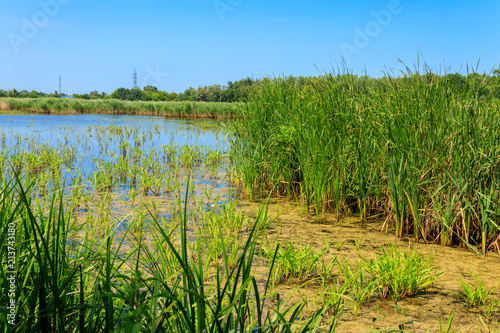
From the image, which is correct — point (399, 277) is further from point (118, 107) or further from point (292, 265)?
point (118, 107)

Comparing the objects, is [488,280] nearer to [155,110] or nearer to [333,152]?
[333,152]

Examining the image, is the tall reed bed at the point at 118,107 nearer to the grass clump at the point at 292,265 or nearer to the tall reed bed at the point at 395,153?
the tall reed bed at the point at 395,153

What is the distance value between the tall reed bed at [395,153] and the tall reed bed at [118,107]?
22.7 m

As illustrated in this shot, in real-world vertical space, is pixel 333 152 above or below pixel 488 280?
above

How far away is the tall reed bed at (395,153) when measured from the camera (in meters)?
3.79

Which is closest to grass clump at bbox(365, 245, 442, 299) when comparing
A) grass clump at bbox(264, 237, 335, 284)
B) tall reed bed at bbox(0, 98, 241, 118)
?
grass clump at bbox(264, 237, 335, 284)

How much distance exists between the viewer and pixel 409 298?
2.82 metres

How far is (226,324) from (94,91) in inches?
3215

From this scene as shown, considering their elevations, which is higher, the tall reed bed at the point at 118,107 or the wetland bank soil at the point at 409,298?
the tall reed bed at the point at 118,107

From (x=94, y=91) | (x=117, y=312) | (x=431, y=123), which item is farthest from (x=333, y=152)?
A: (x=94, y=91)

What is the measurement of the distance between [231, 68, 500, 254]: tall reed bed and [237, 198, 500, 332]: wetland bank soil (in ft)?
0.66

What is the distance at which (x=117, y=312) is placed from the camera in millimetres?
1932

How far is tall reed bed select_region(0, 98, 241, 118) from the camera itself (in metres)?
29.9

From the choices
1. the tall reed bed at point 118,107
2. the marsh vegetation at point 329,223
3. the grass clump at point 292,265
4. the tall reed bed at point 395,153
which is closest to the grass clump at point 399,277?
the marsh vegetation at point 329,223
